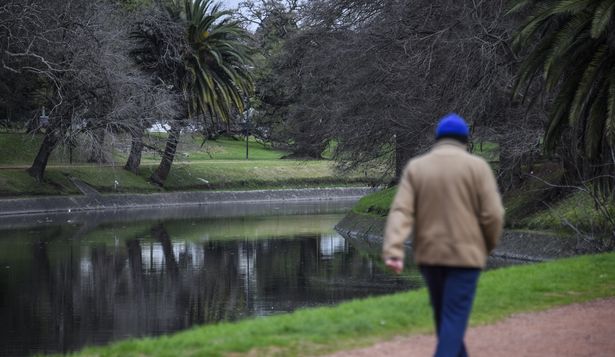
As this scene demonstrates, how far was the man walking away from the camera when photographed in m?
7.70

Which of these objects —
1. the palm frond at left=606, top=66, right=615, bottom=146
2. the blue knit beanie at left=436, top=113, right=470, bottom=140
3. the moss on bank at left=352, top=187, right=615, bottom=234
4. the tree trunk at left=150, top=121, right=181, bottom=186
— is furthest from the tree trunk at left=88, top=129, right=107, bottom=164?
the blue knit beanie at left=436, top=113, right=470, bottom=140

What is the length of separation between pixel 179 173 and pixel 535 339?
53.3 meters

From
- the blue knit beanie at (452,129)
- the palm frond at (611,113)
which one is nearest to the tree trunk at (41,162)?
the palm frond at (611,113)

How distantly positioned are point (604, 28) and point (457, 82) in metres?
11.7

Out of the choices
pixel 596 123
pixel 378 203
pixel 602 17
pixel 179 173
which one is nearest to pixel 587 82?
pixel 596 123

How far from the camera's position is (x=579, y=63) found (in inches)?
746

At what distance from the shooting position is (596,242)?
2256cm

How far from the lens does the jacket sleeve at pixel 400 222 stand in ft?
24.8

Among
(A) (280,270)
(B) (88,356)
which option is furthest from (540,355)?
(A) (280,270)

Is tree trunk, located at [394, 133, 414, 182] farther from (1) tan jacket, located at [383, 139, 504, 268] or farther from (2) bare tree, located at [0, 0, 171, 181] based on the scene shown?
(1) tan jacket, located at [383, 139, 504, 268]

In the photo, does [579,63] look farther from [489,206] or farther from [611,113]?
[489,206]

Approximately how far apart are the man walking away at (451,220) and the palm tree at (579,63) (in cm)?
1021

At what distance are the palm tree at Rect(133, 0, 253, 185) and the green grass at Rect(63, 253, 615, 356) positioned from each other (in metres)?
→ 43.2

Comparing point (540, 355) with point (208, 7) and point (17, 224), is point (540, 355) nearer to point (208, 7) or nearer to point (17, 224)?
point (17, 224)
